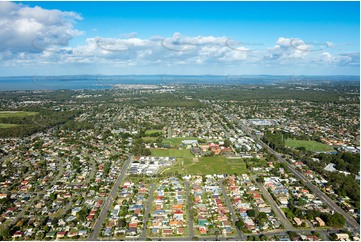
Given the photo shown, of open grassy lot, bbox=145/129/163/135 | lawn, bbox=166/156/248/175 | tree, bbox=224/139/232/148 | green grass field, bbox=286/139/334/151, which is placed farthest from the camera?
open grassy lot, bbox=145/129/163/135

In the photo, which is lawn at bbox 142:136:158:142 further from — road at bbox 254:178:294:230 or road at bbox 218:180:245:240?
road at bbox 254:178:294:230

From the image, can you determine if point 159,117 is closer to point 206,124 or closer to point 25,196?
point 206,124

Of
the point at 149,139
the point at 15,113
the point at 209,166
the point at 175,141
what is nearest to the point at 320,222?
the point at 209,166

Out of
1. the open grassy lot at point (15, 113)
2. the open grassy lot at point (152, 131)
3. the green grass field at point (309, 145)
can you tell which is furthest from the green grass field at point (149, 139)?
the open grassy lot at point (15, 113)

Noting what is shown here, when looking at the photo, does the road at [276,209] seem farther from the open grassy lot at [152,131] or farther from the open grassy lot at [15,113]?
the open grassy lot at [15,113]

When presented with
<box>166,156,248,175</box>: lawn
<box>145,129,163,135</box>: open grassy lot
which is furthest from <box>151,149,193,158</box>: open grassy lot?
<box>145,129,163,135</box>: open grassy lot

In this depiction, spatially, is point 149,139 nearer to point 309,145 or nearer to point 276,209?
point 309,145
